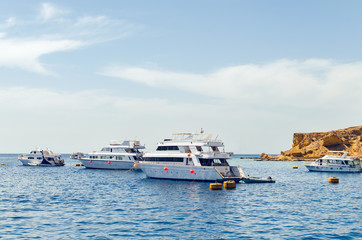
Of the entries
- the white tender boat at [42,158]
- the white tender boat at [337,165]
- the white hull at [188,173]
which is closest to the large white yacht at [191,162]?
the white hull at [188,173]

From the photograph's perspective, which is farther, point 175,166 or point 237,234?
point 175,166

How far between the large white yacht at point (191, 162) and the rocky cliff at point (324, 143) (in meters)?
126

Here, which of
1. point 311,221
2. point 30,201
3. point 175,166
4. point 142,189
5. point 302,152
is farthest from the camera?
point 302,152

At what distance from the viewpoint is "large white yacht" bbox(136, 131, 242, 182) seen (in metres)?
49.0

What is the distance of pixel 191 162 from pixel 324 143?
137273mm

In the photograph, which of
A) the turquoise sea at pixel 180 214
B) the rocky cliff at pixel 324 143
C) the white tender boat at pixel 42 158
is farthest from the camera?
the rocky cliff at pixel 324 143

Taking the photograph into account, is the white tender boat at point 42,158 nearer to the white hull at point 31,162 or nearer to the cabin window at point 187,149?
the white hull at point 31,162

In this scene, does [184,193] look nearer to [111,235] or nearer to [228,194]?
[228,194]

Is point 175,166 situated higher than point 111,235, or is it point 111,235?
point 175,166

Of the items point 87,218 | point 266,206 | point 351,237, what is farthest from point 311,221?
point 87,218

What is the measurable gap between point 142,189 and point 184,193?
7.29 m

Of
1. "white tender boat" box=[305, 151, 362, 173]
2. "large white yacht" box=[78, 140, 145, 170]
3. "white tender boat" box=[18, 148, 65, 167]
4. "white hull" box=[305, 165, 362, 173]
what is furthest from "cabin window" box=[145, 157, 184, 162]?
"white tender boat" box=[18, 148, 65, 167]

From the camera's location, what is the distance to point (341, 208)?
32438mm

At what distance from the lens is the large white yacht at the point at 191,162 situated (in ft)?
161
